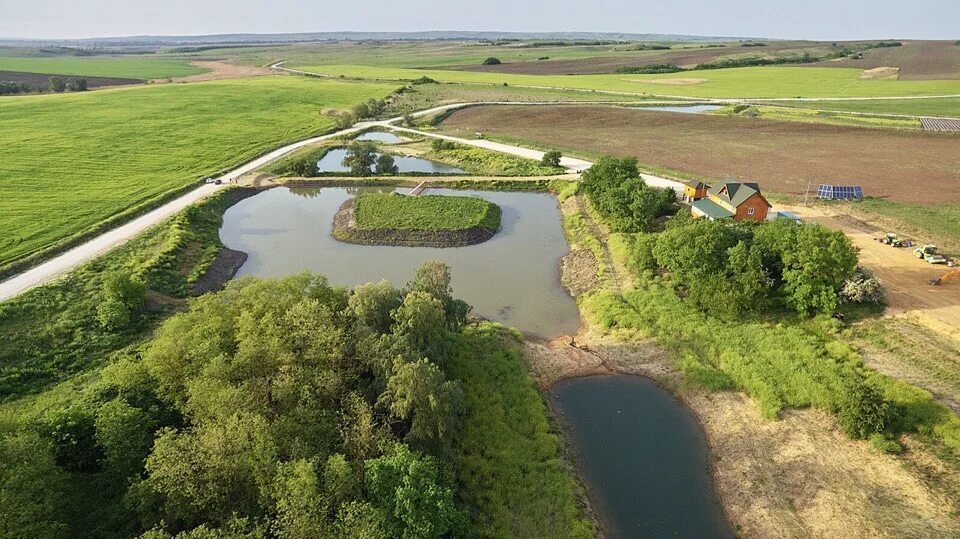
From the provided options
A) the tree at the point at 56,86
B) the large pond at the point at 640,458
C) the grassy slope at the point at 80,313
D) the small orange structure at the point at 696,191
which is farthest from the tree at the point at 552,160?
the tree at the point at 56,86

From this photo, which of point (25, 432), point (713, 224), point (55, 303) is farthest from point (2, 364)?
point (713, 224)

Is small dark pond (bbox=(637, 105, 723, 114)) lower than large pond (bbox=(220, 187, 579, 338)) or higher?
higher

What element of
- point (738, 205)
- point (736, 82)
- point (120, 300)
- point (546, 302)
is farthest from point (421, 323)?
point (736, 82)

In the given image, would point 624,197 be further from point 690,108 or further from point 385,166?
point 690,108

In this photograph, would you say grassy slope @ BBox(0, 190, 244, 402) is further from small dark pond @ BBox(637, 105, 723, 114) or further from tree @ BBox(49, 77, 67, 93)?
tree @ BBox(49, 77, 67, 93)

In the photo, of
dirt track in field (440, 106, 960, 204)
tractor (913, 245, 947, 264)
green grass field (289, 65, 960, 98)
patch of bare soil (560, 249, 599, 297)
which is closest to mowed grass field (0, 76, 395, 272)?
dirt track in field (440, 106, 960, 204)
